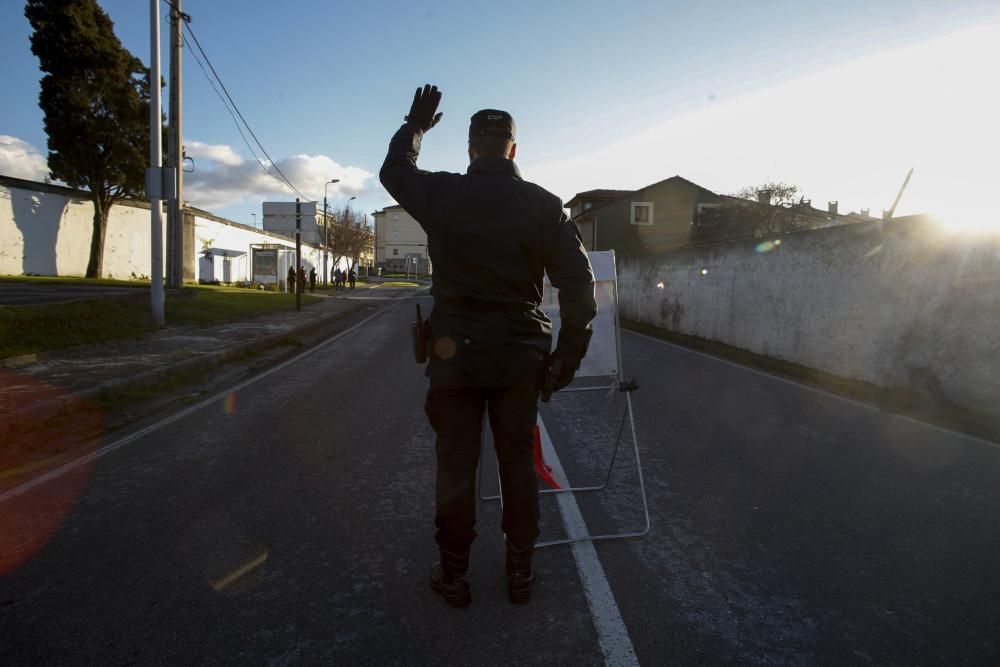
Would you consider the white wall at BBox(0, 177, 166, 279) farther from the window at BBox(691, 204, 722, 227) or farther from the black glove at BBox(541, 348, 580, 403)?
the window at BBox(691, 204, 722, 227)

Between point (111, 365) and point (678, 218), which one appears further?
point (678, 218)

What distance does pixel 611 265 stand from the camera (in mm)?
3910

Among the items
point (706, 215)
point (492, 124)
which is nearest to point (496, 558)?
point (492, 124)

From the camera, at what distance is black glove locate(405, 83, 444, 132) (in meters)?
2.77

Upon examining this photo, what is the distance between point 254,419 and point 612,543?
13.3 feet

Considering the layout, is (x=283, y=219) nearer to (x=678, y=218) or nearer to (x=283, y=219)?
(x=283, y=219)

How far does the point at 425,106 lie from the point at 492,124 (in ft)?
1.51

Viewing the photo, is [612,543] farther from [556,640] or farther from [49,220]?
[49,220]

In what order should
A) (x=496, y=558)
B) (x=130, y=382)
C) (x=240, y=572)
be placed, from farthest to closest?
(x=130, y=382), (x=496, y=558), (x=240, y=572)

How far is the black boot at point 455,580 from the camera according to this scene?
244 centimetres

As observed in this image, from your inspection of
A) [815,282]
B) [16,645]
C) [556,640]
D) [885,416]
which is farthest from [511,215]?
[815,282]

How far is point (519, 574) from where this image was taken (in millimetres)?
2510

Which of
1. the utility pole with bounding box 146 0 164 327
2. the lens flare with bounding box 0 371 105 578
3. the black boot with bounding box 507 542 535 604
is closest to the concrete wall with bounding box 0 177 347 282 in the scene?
the utility pole with bounding box 146 0 164 327

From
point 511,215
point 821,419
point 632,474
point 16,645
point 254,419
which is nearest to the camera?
point 16,645
